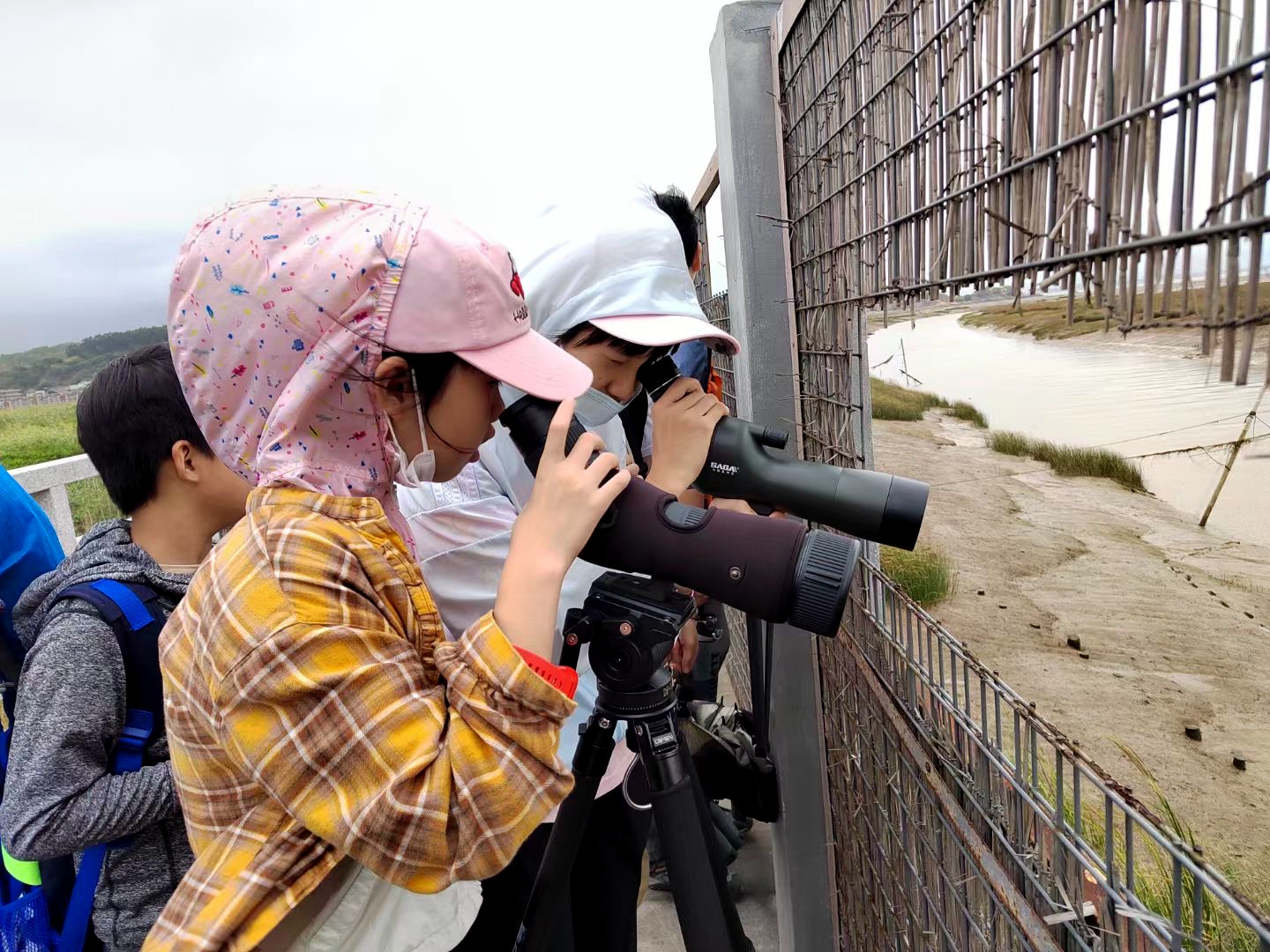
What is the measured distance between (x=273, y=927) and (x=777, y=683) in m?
1.11

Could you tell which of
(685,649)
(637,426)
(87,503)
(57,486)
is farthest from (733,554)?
(87,503)

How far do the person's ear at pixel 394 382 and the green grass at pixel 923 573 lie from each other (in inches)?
29.1

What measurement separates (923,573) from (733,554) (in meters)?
0.45

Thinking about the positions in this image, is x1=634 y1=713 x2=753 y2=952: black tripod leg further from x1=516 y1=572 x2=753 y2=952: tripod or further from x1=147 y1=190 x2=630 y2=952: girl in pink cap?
x1=147 y1=190 x2=630 y2=952: girl in pink cap

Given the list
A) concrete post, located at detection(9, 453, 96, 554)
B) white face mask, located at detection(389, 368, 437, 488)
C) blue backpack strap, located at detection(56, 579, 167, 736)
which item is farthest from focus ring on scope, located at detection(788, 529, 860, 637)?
concrete post, located at detection(9, 453, 96, 554)

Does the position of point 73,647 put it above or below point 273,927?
above

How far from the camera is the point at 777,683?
1694mm

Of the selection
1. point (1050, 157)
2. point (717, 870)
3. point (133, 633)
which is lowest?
point (717, 870)

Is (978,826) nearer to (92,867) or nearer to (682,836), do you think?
(682,836)

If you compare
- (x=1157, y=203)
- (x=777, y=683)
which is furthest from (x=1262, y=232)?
(x=777, y=683)

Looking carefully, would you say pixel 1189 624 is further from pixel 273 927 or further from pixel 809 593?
pixel 273 927

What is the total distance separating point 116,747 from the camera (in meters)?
1.20

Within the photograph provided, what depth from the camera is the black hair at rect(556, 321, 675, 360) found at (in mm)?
1240

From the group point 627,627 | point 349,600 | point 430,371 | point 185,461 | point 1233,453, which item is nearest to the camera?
point 1233,453
